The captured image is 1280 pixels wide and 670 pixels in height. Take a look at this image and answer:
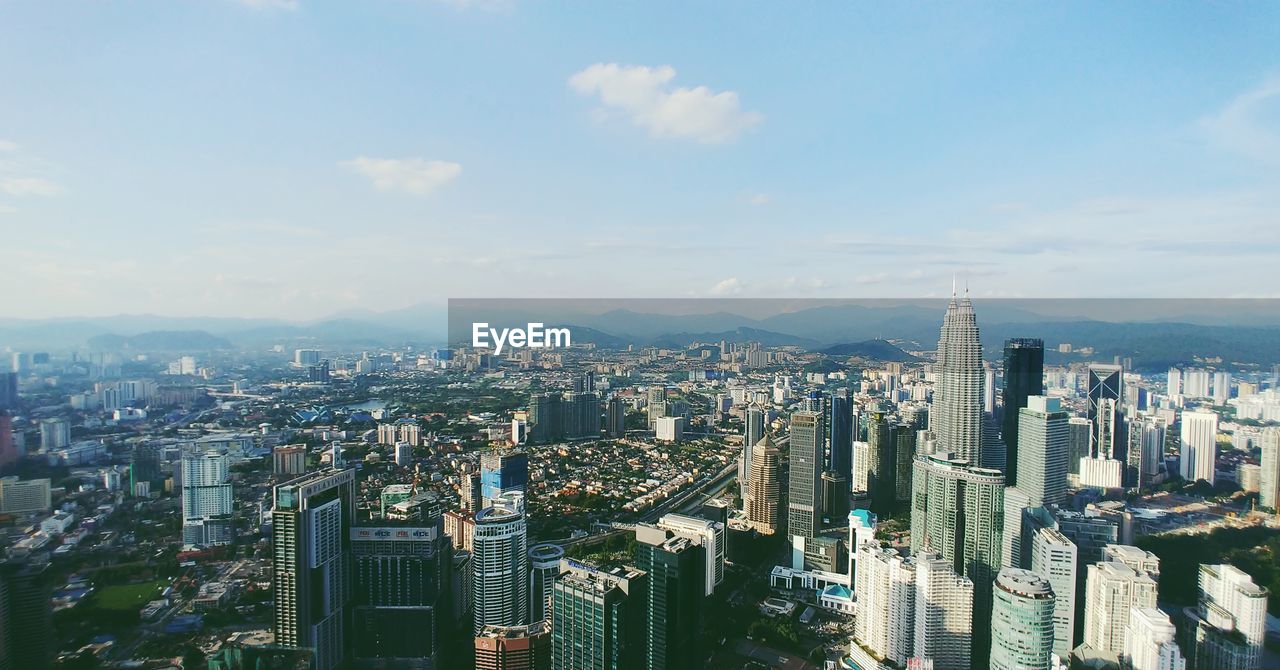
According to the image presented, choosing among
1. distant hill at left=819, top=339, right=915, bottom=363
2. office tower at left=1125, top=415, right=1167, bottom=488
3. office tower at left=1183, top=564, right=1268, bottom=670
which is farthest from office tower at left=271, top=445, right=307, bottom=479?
office tower at left=1125, top=415, right=1167, bottom=488

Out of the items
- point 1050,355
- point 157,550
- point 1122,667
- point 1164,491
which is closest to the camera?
point 1122,667


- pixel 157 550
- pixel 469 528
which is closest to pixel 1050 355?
pixel 469 528

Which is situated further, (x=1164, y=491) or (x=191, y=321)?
(x=1164, y=491)

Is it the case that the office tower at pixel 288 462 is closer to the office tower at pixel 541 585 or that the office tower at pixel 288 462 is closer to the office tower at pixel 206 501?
the office tower at pixel 206 501

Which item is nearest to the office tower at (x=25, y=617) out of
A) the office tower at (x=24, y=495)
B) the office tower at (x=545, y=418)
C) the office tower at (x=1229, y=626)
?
the office tower at (x=24, y=495)

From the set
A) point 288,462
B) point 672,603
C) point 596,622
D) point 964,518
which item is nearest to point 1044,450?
point 964,518

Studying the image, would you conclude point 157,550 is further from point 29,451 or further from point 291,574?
point 291,574

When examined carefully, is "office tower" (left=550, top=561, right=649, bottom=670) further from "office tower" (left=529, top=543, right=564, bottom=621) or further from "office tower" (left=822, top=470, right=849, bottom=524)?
"office tower" (left=822, top=470, right=849, bottom=524)
